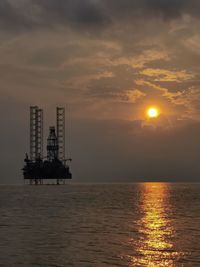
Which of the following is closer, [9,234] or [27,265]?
[27,265]

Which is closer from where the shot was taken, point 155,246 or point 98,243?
point 155,246

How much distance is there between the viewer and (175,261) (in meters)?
31.9

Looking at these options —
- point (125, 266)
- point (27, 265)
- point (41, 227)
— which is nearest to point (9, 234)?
point (41, 227)

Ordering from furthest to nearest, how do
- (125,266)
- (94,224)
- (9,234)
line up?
(94,224) → (9,234) → (125,266)

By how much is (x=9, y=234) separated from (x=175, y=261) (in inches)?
771

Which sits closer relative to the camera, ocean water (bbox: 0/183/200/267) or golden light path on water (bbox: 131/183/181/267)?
golden light path on water (bbox: 131/183/181/267)

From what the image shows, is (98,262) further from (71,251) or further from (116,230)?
(116,230)

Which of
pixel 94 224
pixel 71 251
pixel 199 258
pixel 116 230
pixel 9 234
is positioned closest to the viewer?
pixel 199 258

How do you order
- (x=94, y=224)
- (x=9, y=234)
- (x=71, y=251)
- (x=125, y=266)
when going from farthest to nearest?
1. (x=94, y=224)
2. (x=9, y=234)
3. (x=71, y=251)
4. (x=125, y=266)

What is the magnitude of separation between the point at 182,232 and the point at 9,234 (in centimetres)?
1655

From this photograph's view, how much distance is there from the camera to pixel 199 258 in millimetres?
32969

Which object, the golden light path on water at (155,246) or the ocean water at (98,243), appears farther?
the ocean water at (98,243)

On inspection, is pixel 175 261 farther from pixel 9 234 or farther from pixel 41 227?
pixel 41 227

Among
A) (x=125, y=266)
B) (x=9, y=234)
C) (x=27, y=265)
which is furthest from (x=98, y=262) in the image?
(x=9, y=234)
